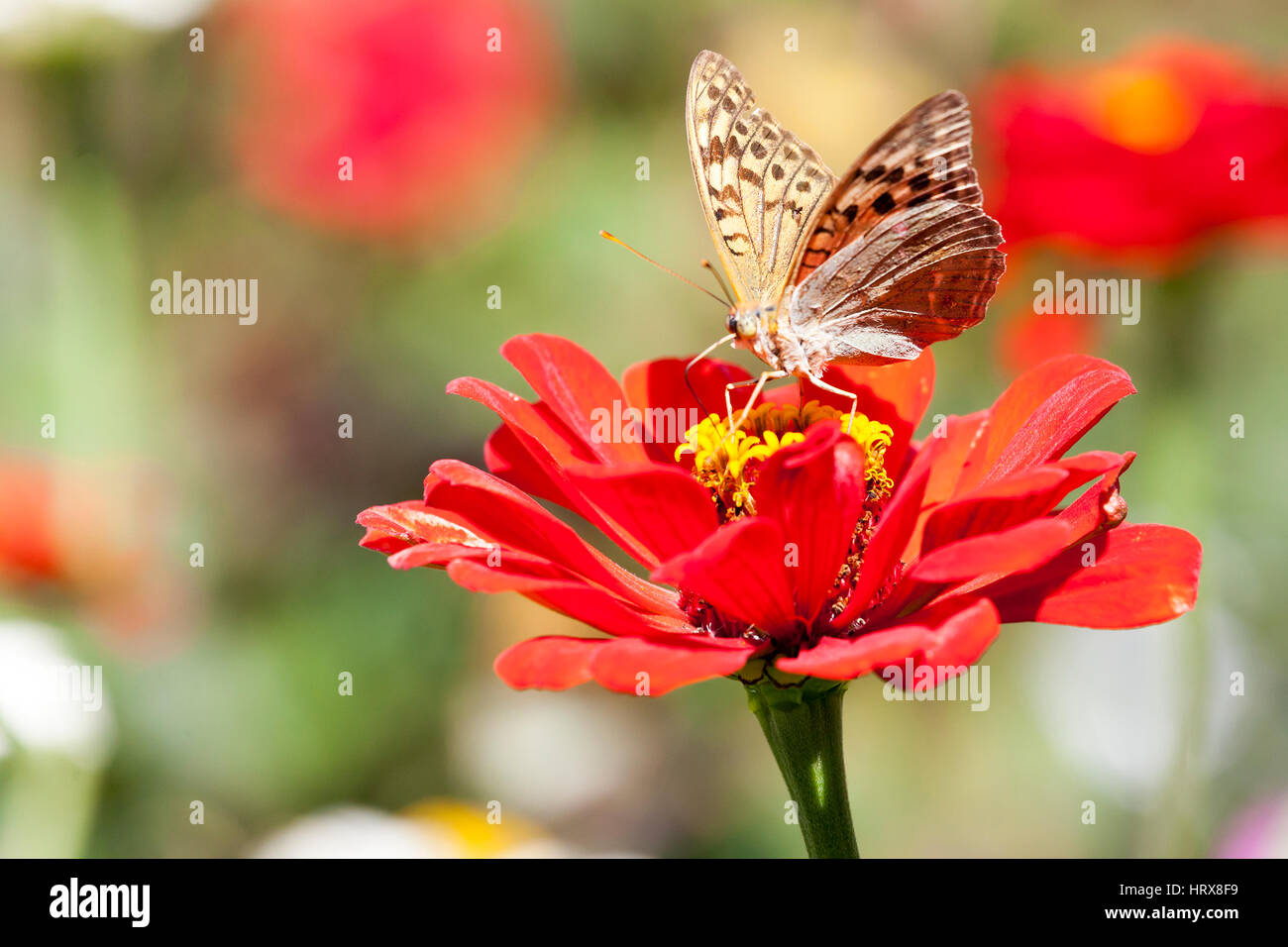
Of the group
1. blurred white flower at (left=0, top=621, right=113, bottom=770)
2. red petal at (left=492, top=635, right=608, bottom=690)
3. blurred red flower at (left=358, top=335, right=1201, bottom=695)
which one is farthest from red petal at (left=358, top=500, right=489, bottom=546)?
blurred white flower at (left=0, top=621, right=113, bottom=770)

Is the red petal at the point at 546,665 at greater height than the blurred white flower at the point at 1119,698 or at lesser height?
greater

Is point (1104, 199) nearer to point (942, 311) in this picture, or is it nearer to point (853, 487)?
point (942, 311)

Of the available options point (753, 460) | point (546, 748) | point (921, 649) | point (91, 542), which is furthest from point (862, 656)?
point (546, 748)

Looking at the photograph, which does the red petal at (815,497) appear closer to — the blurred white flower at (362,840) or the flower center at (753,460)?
the flower center at (753,460)

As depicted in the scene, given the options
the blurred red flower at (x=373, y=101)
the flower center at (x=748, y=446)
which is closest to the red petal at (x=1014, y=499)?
the flower center at (x=748, y=446)

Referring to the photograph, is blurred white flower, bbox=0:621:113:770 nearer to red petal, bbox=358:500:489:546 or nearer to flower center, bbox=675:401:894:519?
A: red petal, bbox=358:500:489:546
